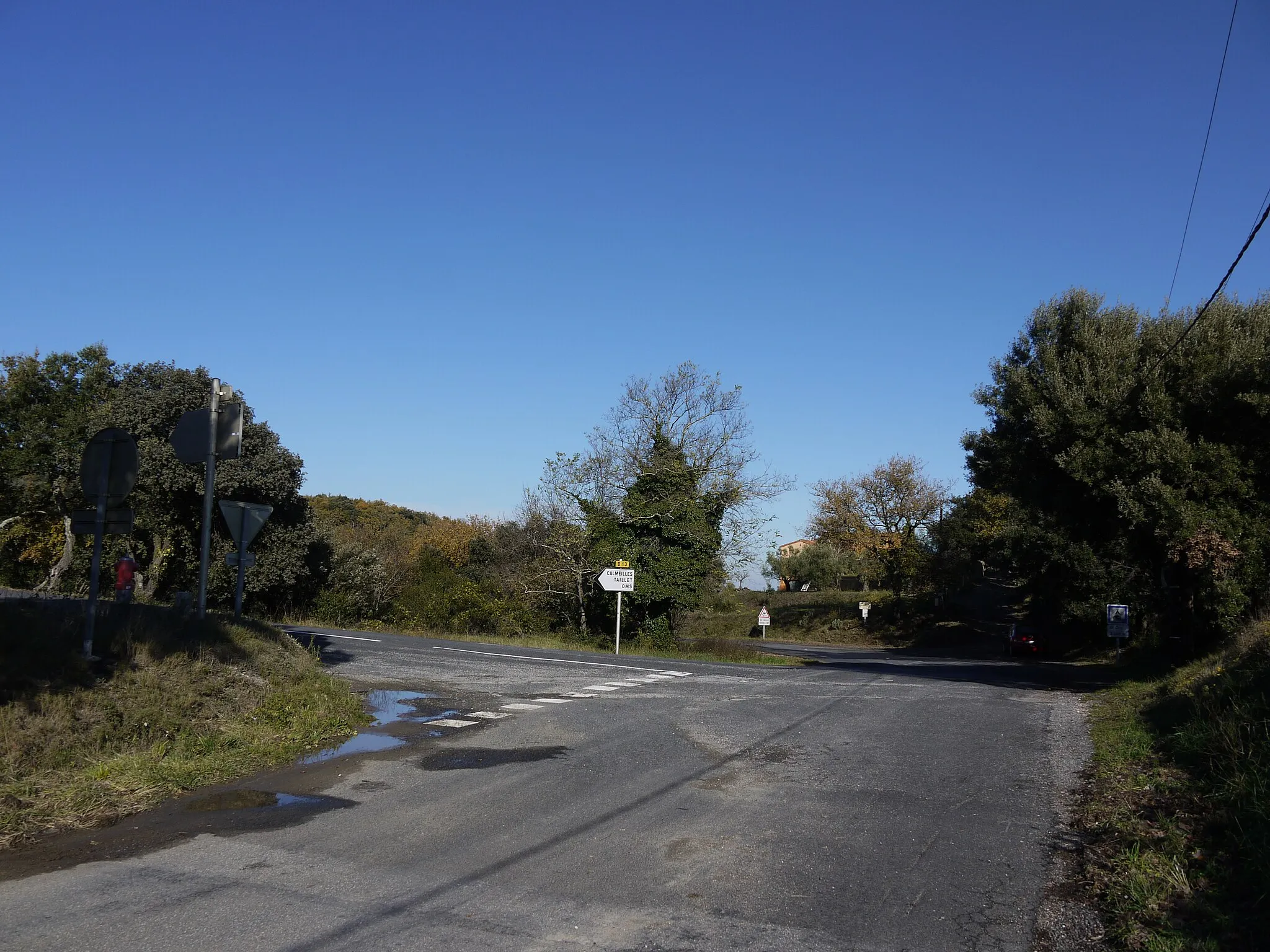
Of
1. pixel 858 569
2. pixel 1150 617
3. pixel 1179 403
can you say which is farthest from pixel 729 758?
pixel 858 569

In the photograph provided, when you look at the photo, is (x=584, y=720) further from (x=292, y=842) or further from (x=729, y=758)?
(x=292, y=842)

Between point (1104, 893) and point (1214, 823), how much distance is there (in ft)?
4.96

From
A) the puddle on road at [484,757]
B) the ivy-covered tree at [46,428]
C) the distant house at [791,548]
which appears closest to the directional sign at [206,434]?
the puddle on road at [484,757]

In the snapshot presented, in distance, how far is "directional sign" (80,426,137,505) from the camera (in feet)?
29.8

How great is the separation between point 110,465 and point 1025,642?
38.2m

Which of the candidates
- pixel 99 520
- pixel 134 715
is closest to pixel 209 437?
pixel 99 520

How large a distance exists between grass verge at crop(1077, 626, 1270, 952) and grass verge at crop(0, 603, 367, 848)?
272 inches

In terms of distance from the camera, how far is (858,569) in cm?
7944

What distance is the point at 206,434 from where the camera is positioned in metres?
12.8

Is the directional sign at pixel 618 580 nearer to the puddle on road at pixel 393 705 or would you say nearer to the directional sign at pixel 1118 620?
the directional sign at pixel 1118 620

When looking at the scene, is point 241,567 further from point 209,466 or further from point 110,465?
point 110,465

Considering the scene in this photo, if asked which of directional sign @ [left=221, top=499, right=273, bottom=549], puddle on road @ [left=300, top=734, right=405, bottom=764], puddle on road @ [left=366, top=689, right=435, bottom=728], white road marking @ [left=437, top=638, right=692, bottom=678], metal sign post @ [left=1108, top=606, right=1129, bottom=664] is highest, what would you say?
directional sign @ [left=221, top=499, right=273, bottom=549]

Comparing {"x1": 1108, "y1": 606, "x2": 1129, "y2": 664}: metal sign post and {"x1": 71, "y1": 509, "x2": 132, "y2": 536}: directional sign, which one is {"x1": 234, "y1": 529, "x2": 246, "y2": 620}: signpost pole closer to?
{"x1": 71, "y1": 509, "x2": 132, "y2": 536}: directional sign

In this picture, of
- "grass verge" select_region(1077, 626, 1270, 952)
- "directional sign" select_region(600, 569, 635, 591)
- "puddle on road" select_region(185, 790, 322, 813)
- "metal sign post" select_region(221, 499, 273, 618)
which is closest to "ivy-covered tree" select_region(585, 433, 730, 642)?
"directional sign" select_region(600, 569, 635, 591)
